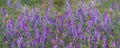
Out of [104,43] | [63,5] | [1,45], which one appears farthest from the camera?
[63,5]

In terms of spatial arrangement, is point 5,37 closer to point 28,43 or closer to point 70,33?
point 28,43

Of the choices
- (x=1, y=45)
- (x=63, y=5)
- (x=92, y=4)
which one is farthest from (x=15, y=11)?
(x=1, y=45)

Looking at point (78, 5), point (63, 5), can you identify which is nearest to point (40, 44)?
point (78, 5)

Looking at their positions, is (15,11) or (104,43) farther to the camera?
(15,11)

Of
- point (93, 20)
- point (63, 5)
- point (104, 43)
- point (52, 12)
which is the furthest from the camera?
point (63, 5)

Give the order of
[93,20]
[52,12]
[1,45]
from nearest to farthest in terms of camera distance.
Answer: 1. [1,45]
2. [93,20]
3. [52,12]

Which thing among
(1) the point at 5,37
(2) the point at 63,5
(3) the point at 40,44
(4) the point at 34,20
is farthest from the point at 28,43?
(2) the point at 63,5

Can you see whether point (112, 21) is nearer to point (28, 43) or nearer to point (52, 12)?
point (52, 12)

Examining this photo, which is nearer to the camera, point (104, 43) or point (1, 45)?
point (104, 43)

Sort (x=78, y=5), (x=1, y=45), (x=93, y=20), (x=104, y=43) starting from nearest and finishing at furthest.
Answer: (x=104, y=43) < (x=1, y=45) < (x=93, y=20) < (x=78, y=5)
